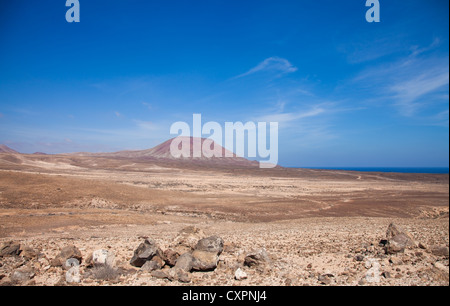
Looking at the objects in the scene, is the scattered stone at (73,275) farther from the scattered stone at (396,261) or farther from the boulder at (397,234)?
the boulder at (397,234)

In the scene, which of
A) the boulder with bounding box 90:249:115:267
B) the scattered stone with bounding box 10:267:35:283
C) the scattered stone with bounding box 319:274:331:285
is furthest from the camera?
the boulder with bounding box 90:249:115:267

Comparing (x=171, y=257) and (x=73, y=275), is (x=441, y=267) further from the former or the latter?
(x=73, y=275)

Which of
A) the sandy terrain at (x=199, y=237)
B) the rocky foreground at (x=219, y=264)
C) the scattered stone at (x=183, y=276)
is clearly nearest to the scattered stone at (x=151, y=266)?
the rocky foreground at (x=219, y=264)

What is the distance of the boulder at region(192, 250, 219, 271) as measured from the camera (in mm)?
7492

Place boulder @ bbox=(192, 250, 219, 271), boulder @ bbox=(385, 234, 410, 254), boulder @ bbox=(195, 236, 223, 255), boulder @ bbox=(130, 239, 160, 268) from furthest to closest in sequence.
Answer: boulder @ bbox=(385, 234, 410, 254), boulder @ bbox=(195, 236, 223, 255), boulder @ bbox=(130, 239, 160, 268), boulder @ bbox=(192, 250, 219, 271)

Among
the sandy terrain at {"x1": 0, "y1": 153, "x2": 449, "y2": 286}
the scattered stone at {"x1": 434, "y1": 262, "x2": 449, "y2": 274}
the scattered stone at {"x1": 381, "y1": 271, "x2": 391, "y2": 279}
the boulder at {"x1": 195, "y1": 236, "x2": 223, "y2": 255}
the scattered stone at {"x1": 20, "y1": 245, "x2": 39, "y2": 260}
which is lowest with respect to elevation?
the sandy terrain at {"x1": 0, "y1": 153, "x2": 449, "y2": 286}

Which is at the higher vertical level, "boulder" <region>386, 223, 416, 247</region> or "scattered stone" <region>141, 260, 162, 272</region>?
"boulder" <region>386, 223, 416, 247</region>

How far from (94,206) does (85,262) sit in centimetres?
1653

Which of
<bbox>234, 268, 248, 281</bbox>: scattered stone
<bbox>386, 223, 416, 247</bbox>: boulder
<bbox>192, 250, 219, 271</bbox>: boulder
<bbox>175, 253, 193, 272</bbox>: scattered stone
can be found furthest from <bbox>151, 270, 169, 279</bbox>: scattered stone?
<bbox>386, 223, 416, 247</bbox>: boulder

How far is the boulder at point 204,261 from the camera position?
7492 mm

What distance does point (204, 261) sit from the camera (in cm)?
761

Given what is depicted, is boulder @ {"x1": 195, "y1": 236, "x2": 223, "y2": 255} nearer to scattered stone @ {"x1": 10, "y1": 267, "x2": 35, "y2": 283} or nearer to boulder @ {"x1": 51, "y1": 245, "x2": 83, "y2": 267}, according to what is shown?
boulder @ {"x1": 51, "y1": 245, "x2": 83, "y2": 267}

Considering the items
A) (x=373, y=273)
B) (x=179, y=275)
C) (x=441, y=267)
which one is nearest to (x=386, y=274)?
(x=373, y=273)
